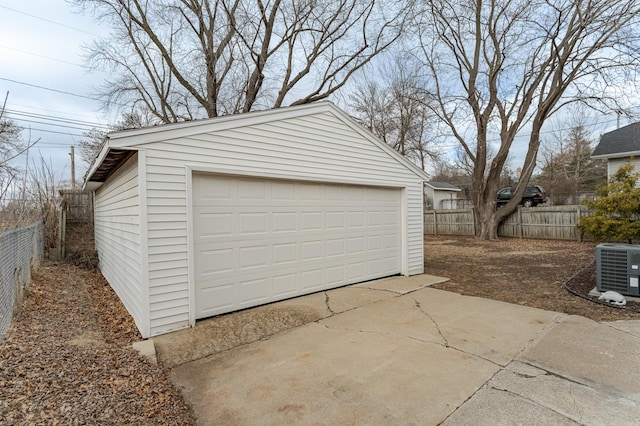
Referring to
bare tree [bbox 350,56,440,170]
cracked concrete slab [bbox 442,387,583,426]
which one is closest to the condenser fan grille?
cracked concrete slab [bbox 442,387,583,426]

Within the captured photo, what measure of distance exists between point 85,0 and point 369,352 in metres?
14.6

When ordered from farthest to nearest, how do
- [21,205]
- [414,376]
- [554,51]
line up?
[554,51] < [21,205] < [414,376]

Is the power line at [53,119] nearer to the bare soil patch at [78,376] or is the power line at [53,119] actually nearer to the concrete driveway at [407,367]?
the bare soil patch at [78,376]

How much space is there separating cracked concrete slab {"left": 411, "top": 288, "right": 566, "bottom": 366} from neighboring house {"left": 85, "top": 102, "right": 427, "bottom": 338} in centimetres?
200

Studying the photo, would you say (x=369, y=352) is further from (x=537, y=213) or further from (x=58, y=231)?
(x=537, y=213)

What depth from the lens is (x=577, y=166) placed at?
26422 millimetres

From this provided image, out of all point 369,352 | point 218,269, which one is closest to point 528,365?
point 369,352

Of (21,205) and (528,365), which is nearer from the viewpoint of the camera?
(528,365)

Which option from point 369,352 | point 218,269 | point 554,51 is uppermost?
point 554,51

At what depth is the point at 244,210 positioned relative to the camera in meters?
4.97

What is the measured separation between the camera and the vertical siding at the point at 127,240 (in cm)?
422

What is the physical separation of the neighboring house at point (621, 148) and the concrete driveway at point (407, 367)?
1198cm

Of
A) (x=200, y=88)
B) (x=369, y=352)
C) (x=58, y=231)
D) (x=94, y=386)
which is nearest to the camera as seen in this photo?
(x=94, y=386)

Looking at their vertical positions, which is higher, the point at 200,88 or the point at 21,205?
the point at 200,88
